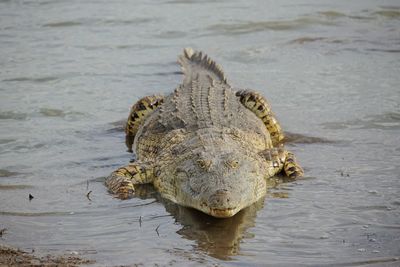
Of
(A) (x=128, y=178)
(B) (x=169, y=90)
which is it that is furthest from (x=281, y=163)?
(B) (x=169, y=90)

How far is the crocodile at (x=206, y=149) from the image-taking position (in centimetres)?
632

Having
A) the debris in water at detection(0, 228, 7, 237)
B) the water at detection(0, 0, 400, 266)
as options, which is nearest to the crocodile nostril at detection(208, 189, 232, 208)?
the water at detection(0, 0, 400, 266)

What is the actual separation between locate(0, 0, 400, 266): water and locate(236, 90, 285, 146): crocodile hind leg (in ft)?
0.86

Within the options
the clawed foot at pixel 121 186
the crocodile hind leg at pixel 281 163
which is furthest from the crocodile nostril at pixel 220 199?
the crocodile hind leg at pixel 281 163

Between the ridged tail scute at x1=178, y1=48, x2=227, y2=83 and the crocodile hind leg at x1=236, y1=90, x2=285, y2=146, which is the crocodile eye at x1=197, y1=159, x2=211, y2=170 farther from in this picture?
the ridged tail scute at x1=178, y1=48, x2=227, y2=83

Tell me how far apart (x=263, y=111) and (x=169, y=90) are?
8.39ft

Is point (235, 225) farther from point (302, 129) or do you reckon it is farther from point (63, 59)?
point (63, 59)

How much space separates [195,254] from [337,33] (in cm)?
1012

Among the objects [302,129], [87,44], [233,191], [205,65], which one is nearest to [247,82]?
[205,65]

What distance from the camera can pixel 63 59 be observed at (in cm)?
1290

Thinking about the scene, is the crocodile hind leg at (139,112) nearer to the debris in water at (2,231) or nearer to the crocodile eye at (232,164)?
the crocodile eye at (232,164)

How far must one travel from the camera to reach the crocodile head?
19.6ft

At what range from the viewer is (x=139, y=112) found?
9.05 metres

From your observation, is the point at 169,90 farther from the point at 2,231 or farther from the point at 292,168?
the point at 2,231
